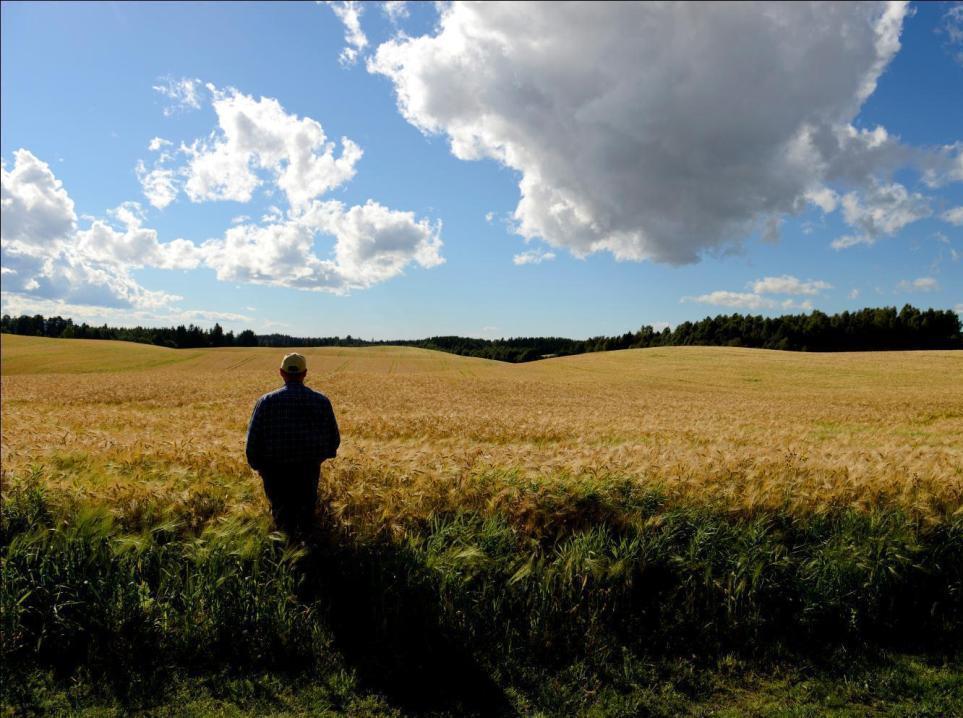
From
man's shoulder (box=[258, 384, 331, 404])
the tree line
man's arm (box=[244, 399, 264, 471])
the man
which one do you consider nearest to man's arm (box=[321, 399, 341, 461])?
the man

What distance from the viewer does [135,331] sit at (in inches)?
5463

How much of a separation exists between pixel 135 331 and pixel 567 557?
165664 mm

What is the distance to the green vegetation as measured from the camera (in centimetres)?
409

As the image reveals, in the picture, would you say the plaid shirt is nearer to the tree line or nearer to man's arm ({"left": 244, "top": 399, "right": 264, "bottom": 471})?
man's arm ({"left": 244, "top": 399, "right": 264, "bottom": 471})

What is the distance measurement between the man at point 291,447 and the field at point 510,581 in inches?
12.3

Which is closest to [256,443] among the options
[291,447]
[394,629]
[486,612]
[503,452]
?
[291,447]

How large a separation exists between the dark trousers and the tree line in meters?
116

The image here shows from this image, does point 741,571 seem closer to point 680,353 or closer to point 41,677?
point 41,677

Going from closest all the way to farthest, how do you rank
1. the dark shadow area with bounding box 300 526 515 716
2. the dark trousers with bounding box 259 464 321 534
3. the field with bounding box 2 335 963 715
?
the dark shadow area with bounding box 300 526 515 716 → the field with bounding box 2 335 963 715 → the dark trousers with bounding box 259 464 321 534

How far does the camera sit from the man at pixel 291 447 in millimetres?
5469

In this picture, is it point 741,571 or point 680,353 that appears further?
point 680,353

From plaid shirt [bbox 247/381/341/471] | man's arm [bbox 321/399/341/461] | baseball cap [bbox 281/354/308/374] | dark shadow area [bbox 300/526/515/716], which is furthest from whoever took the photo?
baseball cap [bbox 281/354/308/374]

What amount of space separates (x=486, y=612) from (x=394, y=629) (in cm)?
88

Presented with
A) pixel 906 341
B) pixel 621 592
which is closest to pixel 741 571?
pixel 621 592
